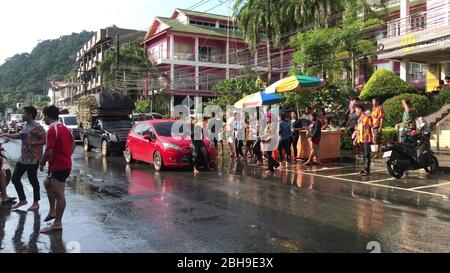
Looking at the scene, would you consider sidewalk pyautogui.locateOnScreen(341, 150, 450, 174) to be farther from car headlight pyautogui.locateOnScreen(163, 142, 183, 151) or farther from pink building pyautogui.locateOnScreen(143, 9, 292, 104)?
pink building pyautogui.locateOnScreen(143, 9, 292, 104)

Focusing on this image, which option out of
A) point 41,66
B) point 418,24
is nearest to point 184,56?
point 418,24

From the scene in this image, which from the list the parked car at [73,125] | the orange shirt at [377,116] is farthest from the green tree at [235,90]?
the orange shirt at [377,116]

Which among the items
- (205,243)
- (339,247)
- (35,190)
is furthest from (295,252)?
(35,190)

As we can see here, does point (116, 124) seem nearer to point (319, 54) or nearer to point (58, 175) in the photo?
point (319, 54)

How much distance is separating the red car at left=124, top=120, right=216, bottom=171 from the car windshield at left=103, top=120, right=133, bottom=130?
489cm

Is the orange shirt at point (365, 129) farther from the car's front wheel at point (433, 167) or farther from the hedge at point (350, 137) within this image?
the hedge at point (350, 137)

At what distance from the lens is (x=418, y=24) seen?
25.9 m

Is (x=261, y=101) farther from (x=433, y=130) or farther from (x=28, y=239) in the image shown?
(x=28, y=239)

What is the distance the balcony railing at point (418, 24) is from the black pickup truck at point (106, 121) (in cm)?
1477

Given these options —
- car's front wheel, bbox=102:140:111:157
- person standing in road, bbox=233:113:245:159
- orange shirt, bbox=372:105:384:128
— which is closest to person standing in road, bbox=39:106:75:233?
orange shirt, bbox=372:105:384:128

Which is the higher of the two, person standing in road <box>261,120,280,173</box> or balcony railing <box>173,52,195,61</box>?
balcony railing <box>173,52,195,61</box>

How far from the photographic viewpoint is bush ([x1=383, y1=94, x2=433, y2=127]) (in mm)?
18531

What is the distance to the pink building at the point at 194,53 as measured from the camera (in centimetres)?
5091
